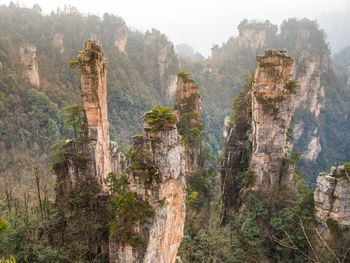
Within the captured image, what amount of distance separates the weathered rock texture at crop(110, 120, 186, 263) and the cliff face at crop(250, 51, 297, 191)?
968 centimetres

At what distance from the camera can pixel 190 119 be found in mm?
21812

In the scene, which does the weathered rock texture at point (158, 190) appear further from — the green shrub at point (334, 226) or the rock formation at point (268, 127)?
the green shrub at point (334, 226)

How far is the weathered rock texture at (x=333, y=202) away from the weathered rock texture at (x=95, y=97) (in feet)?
44.2

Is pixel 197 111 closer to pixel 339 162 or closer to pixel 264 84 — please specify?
pixel 264 84

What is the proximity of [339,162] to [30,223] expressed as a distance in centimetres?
6083

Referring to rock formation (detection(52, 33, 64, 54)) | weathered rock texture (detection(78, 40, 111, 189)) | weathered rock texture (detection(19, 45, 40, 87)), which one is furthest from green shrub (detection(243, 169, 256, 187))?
rock formation (detection(52, 33, 64, 54))

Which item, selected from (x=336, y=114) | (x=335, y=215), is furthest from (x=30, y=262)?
(x=336, y=114)

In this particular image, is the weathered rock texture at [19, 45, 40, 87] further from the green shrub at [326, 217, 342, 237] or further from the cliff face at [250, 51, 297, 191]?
the green shrub at [326, 217, 342, 237]

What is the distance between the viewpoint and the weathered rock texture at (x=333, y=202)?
13.4 m

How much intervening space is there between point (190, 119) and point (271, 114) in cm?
731

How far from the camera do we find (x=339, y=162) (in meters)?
52.8

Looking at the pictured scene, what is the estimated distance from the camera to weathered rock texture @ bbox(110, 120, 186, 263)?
903 centimetres

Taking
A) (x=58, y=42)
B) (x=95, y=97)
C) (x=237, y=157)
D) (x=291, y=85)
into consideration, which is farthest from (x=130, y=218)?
(x=58, y=42)

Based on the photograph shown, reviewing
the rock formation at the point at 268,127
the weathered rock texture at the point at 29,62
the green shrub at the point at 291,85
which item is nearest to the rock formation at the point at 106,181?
the rock formation at the point at 268,127
